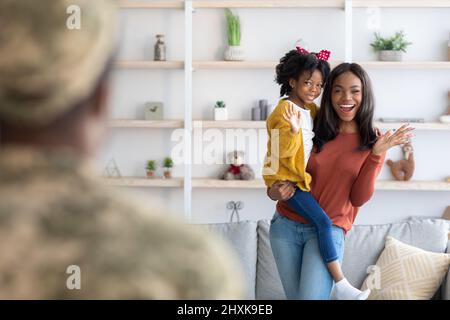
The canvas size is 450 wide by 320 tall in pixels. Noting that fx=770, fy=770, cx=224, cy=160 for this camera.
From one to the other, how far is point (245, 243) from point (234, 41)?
1.24 meters

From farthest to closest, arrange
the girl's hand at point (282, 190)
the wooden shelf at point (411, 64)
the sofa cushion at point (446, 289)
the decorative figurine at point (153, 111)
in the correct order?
the decorative figurine at point (153, 111), the wooden shelf at point (411, 64), the sofa cushion at point (446, 289), the girl's hand at point (282, 190)

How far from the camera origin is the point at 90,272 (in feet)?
1.12

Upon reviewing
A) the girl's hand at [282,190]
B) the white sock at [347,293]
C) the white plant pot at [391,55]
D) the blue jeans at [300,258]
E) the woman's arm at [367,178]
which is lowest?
the white sock at [347,293]

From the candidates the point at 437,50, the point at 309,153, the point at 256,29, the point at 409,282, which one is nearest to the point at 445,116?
the point at 437,50

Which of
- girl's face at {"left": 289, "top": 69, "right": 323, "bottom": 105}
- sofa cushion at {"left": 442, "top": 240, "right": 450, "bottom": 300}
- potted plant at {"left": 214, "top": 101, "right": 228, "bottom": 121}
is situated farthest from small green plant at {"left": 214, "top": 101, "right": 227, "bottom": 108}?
girl's face at {"left": 289, "top": 69, "right": 323, "bottom": 105}

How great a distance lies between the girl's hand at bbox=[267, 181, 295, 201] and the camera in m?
1.81

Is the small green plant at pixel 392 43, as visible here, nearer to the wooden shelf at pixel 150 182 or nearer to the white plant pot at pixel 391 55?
the white plant pot at pixel 391 55

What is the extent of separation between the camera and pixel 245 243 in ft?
8.36

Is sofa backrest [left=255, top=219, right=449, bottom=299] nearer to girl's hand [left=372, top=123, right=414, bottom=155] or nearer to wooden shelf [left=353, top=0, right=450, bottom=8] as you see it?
girl's hand [left=372, top=123, right=414, bottom=155]

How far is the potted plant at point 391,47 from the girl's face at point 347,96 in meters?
1.72

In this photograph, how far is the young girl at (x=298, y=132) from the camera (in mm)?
1820

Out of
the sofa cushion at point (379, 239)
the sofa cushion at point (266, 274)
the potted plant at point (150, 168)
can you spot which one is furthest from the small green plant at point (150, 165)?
the sofa cushion at point (379, 239)

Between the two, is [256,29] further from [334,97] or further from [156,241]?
[156,241]

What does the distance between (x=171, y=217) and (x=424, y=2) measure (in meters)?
3.25
